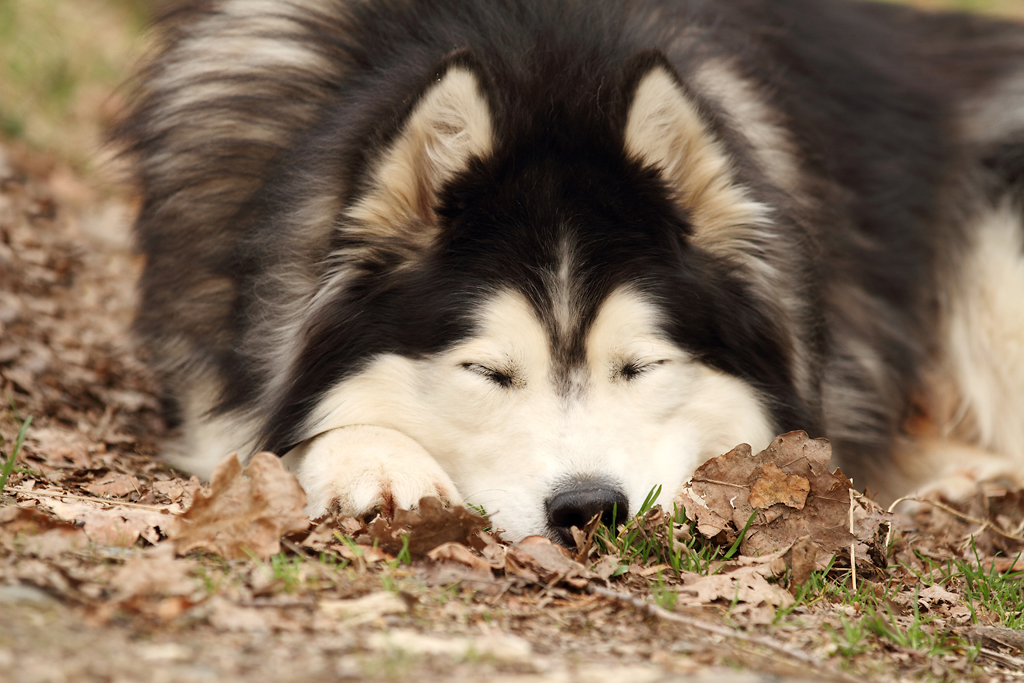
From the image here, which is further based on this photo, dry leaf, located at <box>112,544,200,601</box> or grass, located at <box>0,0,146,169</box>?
grass, located at <box>0,0,146,169</box>

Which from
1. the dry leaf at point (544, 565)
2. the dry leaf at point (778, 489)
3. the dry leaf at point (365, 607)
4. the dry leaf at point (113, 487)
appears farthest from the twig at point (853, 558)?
the dry leaf at point (113, 487)

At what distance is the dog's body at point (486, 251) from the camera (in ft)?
8.71

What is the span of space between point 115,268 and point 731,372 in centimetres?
376

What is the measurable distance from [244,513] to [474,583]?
584 mm

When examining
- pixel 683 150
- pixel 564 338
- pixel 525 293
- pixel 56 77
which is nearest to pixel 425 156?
pixel 525 293

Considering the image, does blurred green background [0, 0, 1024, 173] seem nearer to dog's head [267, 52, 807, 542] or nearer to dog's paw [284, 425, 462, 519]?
dog's head [267, 52, 807, 542]

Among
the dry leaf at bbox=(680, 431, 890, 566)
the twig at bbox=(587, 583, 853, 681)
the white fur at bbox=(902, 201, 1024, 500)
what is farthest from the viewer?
the white fur at bbox=(902, 201, 1024, 500)

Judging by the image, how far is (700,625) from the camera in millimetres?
2004

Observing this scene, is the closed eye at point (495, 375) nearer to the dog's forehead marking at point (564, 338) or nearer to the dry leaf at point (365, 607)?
the dog's forehead marking at point (564, 338)

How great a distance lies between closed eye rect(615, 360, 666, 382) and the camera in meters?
2.75

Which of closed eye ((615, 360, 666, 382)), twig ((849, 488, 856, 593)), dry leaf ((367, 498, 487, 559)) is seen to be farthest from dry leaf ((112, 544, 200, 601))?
twig ((849, 488, 856, 593))

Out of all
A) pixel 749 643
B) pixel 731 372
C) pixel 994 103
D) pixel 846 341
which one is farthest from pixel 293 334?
pixel 994 103

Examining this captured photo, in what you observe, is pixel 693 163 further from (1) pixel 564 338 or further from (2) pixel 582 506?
(2) pixel 582 506

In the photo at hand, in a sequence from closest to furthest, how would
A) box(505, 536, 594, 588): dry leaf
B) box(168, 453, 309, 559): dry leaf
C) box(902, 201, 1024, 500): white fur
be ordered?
box(168, 453, 309, 559): dry leaf
box(505, 536, 594, 588): dry leaf
box(902, 201, 1024, 500): white fur
